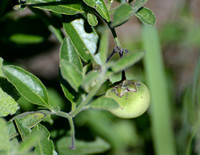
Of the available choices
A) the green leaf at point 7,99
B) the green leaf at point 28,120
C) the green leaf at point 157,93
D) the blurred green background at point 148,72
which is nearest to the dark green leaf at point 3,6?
the blurred green background at point 148,72

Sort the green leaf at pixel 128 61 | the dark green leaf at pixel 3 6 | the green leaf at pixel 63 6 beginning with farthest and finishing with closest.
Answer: the dark green leaf at pixel 3 6, the green leaf at pixel 63 6, the green leaf at pixel 128 61

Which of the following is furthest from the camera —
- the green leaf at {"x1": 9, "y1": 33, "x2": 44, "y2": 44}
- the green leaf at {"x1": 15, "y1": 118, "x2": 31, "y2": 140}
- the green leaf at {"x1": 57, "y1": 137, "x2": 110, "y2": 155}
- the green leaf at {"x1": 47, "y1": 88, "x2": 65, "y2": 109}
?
the green leaf at {"x1": 47, "y1": 88, "x2": 65, "y2": 109}

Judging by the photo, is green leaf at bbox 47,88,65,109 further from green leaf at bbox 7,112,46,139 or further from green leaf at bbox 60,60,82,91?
green leaf at bbox 60,60,82,91

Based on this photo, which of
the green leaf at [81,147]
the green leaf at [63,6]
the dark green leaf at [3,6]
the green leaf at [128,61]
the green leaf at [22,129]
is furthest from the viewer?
the green leaf at [81,147]

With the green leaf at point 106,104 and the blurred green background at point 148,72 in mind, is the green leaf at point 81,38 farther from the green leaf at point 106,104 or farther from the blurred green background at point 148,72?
the green leaf at point 106,104

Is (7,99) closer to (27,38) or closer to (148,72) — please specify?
(27,38)

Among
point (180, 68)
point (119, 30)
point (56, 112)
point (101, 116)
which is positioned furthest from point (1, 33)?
point (180, 68)

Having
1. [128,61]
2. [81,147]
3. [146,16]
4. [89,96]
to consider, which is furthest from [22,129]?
[81,147]

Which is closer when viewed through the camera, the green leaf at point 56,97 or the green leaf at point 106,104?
the green leaf at point 106,104

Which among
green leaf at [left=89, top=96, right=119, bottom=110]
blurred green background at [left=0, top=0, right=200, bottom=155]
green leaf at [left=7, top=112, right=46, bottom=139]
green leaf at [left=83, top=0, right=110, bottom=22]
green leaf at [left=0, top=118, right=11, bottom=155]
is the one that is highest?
green leaf at [left=83, top=0, right=110, bottom=22]

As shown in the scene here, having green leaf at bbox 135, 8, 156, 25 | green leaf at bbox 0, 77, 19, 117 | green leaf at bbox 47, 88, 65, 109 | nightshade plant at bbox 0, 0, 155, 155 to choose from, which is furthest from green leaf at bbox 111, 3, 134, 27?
green leaf at bbox 47, 88, 65, 109
